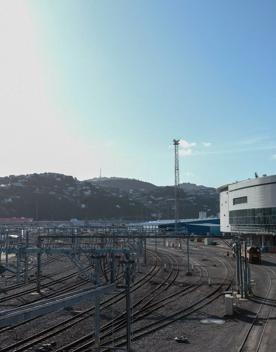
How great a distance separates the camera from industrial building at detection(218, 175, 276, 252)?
8544 centimetres

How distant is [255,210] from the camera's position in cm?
9094

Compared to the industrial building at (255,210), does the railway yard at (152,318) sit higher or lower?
lower

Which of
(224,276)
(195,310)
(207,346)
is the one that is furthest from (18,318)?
(224,276)

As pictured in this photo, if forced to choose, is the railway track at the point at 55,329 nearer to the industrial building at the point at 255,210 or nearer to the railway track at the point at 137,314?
the railway track at the point at 137,314

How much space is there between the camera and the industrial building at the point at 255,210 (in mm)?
85444

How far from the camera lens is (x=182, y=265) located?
60719mm

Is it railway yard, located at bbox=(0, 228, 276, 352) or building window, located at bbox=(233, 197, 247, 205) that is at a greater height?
building window, located at bbox=(233, 197, 247, 205)

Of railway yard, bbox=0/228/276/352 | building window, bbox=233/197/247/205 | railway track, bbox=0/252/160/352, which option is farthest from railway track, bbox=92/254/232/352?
building window, bbox=233/197/247/205

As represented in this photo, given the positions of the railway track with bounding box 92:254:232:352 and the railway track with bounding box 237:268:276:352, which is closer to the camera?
the railway track with bounding box 237:268:276:352

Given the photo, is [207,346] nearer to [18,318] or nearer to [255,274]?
[18,318]

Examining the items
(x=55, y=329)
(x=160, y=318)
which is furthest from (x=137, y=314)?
(x=55, y=329)

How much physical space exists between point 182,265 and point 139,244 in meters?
20.6

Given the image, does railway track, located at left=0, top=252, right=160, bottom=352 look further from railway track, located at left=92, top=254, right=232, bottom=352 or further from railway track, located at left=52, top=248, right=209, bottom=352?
railway track, located at left=92, top=254, right=232, bottom=352

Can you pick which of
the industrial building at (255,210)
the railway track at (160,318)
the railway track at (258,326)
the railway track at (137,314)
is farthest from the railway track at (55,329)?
the industrial building at (255,210)
